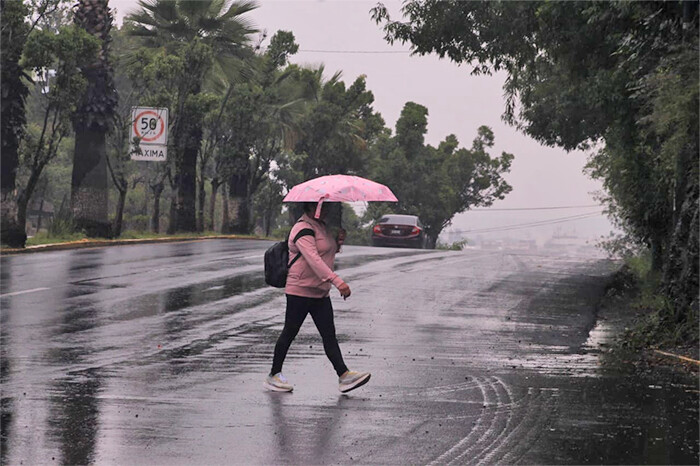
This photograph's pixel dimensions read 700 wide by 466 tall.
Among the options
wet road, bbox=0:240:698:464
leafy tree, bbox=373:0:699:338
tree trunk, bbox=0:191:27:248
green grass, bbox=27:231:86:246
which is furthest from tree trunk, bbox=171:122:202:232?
wet road, bbox=0:240:698:464

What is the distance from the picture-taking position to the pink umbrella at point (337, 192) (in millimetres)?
9758

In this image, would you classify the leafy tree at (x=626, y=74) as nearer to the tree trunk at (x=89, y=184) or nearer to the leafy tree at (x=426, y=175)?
the tree trunk at (x=89, y=184)

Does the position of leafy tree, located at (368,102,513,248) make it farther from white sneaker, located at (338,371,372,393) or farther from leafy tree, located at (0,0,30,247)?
white sneaker, located at (338,371,372,393)

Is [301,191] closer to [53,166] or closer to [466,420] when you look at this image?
[466,420]

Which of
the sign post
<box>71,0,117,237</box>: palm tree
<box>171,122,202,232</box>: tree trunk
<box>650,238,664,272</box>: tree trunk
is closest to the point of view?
<box>650,238,664,272</box>: tree trunk

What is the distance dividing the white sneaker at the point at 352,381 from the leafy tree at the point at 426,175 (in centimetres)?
5680

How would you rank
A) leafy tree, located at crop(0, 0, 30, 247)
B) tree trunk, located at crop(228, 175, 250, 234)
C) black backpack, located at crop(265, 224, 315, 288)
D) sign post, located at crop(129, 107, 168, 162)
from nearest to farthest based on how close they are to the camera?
black backpack, located at crop(265, 224, 315, 288), leafy tree, located at crop(0, 0, 30, 247), sign post, located at crop(129, 107, 168, 162), tree trunk, located at crop(228, 175, 250, 234)

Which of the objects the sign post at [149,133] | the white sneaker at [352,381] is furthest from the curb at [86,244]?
the white sneaker at [352,381]

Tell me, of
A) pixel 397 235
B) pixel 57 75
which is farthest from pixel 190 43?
pixel 397 235

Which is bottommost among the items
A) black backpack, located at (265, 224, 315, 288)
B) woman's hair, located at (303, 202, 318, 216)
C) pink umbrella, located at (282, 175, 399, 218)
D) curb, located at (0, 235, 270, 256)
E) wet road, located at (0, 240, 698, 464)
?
wet road, located at (0, 240, 698, 464)

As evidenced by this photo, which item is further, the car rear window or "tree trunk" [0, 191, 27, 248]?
the car rear window

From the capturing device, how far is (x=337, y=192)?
9836 millimetres

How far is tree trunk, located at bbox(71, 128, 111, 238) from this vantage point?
32875 millimetres

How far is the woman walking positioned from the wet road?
25cm
